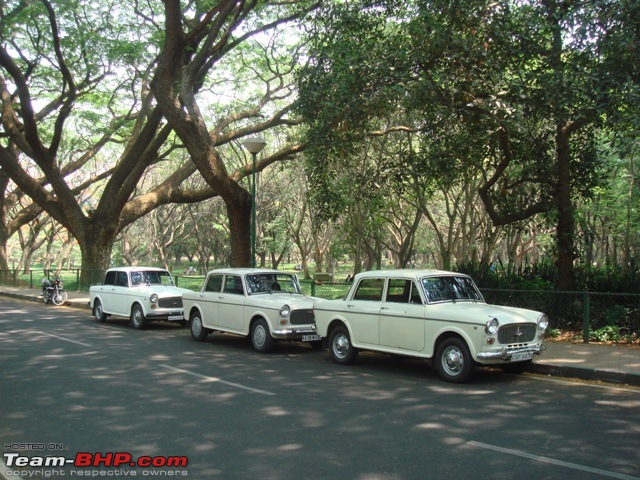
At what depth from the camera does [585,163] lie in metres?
15.2

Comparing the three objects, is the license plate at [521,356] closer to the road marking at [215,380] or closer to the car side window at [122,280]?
the road marking at [215,380]

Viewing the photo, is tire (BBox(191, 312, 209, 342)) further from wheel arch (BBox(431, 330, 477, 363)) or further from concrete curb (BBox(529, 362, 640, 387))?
concrete curb (BBox(529, 362, 640, 387))

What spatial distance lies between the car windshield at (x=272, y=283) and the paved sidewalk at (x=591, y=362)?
17.9 feet

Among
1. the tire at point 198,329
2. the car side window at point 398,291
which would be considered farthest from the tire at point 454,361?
the tire at point 198,329

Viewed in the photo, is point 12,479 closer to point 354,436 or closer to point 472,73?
point 354,436

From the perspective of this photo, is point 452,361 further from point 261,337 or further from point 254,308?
point 254,308

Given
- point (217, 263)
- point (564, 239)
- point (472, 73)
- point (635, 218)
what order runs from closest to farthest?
point (472, 73), point (564, 239), point (635, 218), point (217, 263)

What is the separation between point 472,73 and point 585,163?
4.88 m

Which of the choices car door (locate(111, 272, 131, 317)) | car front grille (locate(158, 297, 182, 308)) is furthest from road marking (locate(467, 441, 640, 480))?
car door (locate(111, 272, 131, 317))

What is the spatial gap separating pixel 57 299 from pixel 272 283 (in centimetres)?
1459

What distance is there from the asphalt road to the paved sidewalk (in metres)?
0.38

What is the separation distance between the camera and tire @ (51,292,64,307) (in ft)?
78.0

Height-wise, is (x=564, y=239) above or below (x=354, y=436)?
above

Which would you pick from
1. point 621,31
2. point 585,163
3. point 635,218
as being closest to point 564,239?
point 585,163
